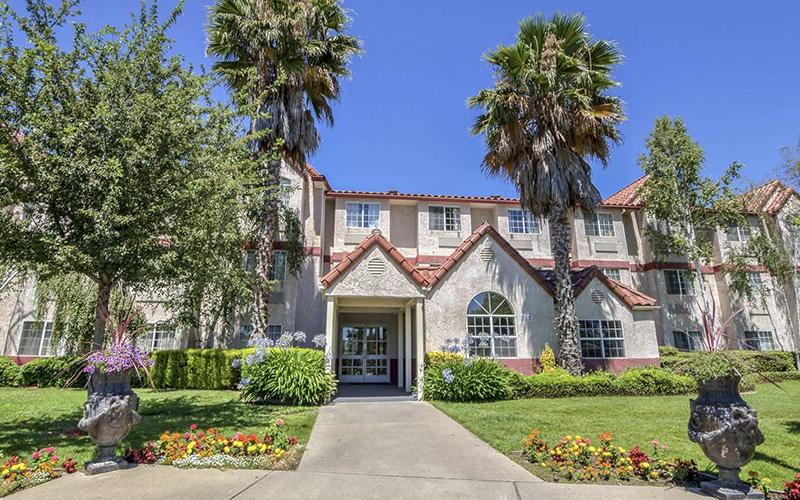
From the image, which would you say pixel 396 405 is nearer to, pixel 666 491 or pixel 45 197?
pixel 666 491

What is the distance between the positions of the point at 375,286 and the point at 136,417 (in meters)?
9.60

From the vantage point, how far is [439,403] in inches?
532

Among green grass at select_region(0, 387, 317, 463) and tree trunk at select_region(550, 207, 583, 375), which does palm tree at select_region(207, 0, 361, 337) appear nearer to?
green grass at select_region(0, 387, 317, 463)

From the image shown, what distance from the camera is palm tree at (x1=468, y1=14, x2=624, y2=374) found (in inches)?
653

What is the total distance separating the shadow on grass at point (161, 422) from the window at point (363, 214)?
40.2 ft

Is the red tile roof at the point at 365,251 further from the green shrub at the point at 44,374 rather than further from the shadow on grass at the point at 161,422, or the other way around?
the green shrub at the point at 44,374

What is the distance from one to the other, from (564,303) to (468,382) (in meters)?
5.41

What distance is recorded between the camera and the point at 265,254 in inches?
686

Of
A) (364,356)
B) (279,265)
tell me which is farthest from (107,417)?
(279,265)

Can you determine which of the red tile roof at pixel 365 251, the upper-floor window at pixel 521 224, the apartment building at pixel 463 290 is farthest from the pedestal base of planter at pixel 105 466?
the upper-floor window at pixel 521 224

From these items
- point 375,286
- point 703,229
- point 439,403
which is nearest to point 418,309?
point 375,286

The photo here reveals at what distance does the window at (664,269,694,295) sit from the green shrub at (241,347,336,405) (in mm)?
21995

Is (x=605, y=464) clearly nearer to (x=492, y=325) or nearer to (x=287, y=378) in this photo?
(x=287, y=378)

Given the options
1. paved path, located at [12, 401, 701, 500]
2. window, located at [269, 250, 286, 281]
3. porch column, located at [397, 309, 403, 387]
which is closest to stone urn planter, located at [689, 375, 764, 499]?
paved path, located at [12, 401, 701, 500]
